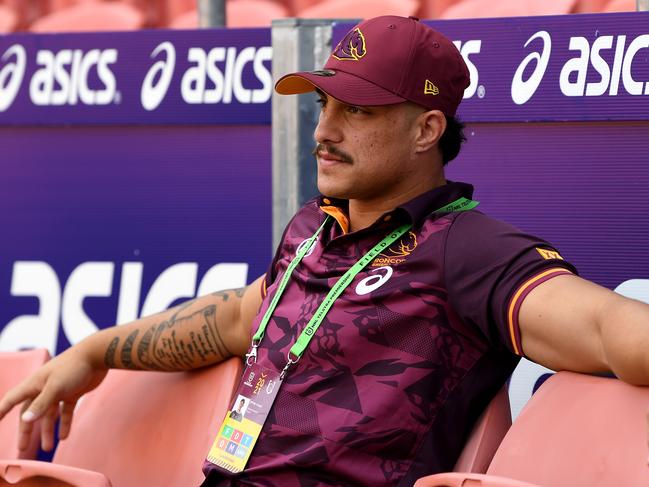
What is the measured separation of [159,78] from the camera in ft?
10.6

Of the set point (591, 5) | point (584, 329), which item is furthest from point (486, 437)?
point (591, 5)

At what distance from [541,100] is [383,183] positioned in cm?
54

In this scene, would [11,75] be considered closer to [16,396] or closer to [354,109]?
[16,396]

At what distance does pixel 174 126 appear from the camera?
10.5 feet

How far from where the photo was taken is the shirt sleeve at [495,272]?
194 cm

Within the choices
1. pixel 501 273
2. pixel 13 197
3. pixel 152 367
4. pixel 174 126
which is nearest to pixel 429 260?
pixel 501 273

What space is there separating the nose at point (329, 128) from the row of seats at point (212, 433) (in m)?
0.50

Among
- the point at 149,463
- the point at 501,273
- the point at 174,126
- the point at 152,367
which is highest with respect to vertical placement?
the point at 174,126

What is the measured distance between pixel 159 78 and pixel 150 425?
3.47 ft

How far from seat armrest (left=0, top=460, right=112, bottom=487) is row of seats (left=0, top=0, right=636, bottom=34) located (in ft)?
6.41

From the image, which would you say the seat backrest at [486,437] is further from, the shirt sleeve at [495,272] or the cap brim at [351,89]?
the cap brim at [351,89]

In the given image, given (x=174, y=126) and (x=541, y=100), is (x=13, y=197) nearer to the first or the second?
(x=174, y=126)

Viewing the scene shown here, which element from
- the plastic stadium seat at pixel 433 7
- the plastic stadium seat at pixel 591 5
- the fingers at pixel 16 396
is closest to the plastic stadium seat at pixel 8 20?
the plastic stadium seat at pixel 433 7

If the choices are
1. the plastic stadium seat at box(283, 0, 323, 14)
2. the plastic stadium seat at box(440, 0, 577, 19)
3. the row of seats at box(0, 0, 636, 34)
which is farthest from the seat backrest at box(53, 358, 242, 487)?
the plastic stadium seat at box(283, 0, 323, 14)
